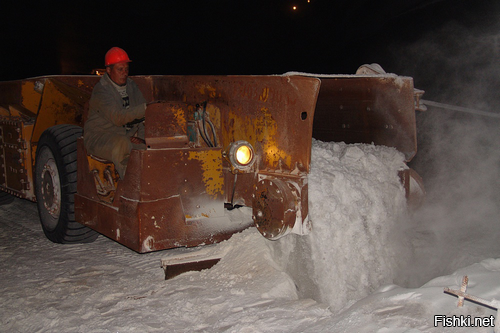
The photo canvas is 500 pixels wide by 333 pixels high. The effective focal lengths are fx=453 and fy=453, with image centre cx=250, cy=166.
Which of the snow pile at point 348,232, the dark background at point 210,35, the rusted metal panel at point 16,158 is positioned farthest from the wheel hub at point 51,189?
the dark background at point 210,35

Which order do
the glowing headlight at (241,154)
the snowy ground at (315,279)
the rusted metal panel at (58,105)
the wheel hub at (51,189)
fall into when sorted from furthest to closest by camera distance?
1. the rusted metal panel at (58,105)
2. the wheel hub at (51,189)
3. the glowing headlight at (241,154)
4. the snowy ground at (315,279)

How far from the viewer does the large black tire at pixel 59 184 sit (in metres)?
4.20

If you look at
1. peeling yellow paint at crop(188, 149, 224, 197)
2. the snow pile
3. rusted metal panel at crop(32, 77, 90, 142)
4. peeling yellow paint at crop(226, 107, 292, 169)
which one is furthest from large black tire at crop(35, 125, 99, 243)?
the snow pile

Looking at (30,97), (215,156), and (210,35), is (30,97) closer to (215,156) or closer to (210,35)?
(215,156)

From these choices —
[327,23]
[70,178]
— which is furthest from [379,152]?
[327,23]

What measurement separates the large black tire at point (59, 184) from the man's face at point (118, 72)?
0.71 m

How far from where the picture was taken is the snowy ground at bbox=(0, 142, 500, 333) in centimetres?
253

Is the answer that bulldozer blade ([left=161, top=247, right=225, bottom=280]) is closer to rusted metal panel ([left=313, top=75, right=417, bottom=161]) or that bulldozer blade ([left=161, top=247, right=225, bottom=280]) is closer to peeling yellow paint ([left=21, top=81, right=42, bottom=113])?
rusted metal panel ([left=313, top=75, right=417, bottom=161])

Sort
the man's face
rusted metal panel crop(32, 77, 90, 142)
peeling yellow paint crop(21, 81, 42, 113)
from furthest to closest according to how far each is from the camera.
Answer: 1. peeling yellow paint crop(21, 81, 42, 113)
2. rusted metal panel crop(32, 77, 90, 142)
3. the man's face

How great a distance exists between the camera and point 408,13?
8031mm

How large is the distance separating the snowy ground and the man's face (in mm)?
1613

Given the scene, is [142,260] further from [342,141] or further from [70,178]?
[342,141]

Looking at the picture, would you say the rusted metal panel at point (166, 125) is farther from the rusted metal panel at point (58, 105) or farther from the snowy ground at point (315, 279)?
the rusted metal panel at point (58, 105)

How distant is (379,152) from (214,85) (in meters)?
1.46
